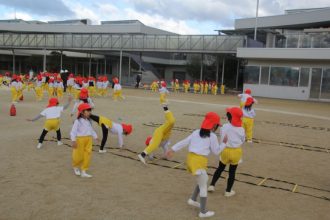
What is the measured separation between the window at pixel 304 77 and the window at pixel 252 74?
147 inches

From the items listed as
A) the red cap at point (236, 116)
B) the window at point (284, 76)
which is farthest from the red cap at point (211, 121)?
the window at point (284, 76)

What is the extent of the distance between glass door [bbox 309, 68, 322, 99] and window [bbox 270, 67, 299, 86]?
1.33 m

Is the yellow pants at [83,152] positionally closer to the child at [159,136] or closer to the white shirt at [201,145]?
the child at [159,136]

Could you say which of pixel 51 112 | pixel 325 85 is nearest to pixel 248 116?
pixel 51 112

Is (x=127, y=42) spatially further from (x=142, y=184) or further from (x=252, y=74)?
(x=142, y=184)

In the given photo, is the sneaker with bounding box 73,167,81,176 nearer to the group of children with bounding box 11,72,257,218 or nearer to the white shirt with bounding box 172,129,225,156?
the group of children with bounding box 11,72,257,218

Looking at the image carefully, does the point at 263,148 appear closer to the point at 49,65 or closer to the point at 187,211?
the point at 187,211

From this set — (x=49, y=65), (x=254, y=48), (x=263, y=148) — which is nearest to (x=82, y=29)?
(x=49, y=65)

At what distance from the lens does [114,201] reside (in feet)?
18.3

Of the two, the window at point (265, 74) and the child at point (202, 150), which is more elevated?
the window at point (265, 74)

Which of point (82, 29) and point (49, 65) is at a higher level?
point (82, 29)

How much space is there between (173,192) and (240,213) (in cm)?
126

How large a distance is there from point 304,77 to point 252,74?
4.52m

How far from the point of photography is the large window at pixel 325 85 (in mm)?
29875
